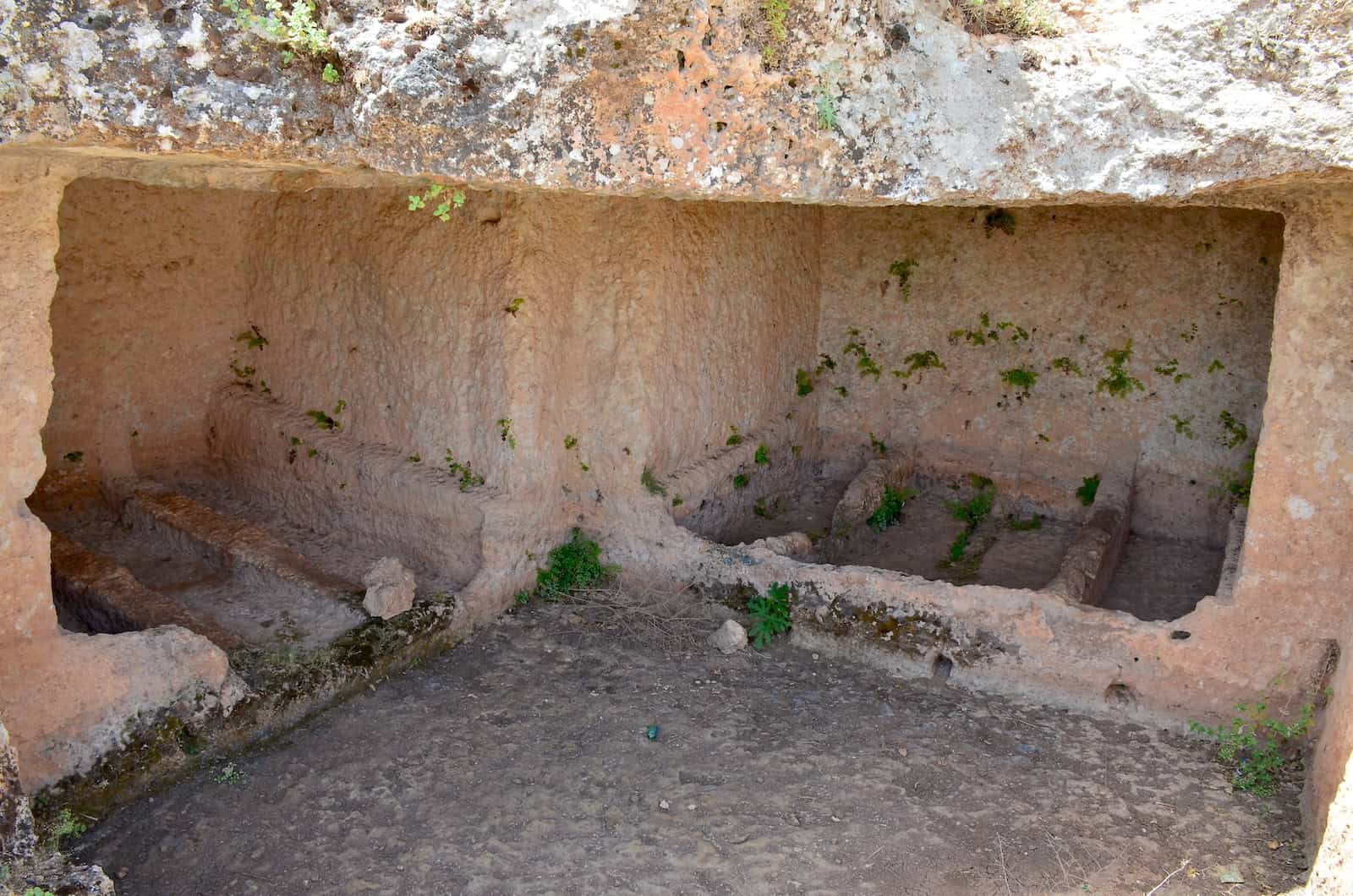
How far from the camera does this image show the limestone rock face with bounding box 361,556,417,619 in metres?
5.09

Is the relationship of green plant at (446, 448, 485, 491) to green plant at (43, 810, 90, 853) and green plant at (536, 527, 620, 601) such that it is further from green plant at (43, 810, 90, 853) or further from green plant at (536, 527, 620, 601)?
green plant at (43, 810, 90, 853)

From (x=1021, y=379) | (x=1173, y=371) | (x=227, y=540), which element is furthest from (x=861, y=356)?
(x=227, y=540)

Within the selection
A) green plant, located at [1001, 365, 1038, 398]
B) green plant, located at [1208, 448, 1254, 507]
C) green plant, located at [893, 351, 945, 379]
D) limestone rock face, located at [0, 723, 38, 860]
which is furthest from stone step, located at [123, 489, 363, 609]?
green plant, located at [1208, 448, 1254, 507]

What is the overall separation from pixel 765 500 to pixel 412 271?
101 inches

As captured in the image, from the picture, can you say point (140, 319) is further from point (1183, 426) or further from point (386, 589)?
point (1183, 426)

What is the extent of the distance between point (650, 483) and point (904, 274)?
8.17ft

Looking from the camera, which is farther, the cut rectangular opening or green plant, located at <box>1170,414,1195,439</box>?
green plant, located at <box>1170,414,1195,439</box>

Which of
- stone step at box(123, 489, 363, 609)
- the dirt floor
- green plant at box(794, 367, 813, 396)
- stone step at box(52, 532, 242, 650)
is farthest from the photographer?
green plant at box(794, 367, 813, 396)

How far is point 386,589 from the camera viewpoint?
16.7 ft

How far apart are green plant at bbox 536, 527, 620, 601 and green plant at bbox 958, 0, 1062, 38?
3.31m

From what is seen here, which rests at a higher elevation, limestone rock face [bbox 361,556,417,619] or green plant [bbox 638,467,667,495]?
green plant [bbox 638,467,667,495]

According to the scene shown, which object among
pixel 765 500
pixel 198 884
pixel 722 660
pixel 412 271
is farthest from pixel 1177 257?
pixel 198 884

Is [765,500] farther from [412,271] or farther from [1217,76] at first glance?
[1217,76]

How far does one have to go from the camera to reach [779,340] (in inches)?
270
